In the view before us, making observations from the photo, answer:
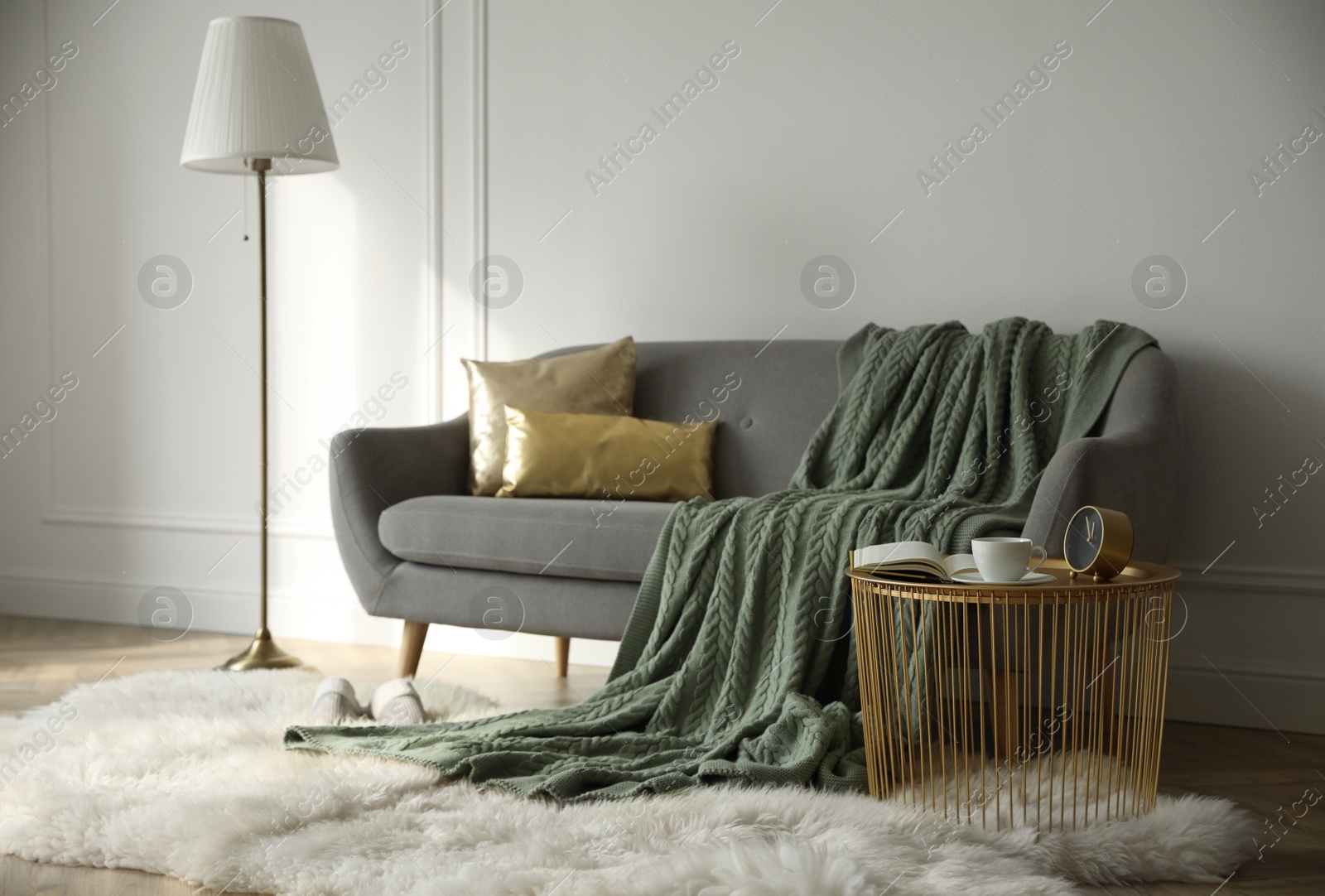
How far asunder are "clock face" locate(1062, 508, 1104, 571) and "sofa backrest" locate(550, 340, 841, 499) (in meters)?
1.12

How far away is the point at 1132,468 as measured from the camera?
2084 mm

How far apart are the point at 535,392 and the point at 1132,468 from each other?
1.47 metres

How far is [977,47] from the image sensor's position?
2.93 m

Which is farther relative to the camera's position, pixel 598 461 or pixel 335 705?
pixel 598 461

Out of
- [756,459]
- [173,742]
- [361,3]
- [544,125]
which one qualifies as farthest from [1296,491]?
[361,3]

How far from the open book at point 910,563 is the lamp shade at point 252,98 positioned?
199 centimetres

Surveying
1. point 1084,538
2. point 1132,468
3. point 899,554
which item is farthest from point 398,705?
point 1132,468

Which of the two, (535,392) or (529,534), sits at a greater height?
(535,392)

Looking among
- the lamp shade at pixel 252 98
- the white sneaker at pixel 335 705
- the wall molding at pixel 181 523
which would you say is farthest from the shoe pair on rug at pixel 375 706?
the lamp shade at pixel 252 98

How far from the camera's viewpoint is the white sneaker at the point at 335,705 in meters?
2.24

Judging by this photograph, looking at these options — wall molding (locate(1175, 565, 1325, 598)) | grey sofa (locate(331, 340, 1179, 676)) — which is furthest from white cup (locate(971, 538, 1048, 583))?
wall molding (locate(1175, 565, 1325, 598))

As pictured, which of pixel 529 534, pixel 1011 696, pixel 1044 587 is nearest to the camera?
pixel 1044 587

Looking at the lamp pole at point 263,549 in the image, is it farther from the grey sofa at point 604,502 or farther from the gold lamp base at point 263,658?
the grey sofa at point 604,502

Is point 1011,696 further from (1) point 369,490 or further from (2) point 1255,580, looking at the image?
(1) point 369,490
